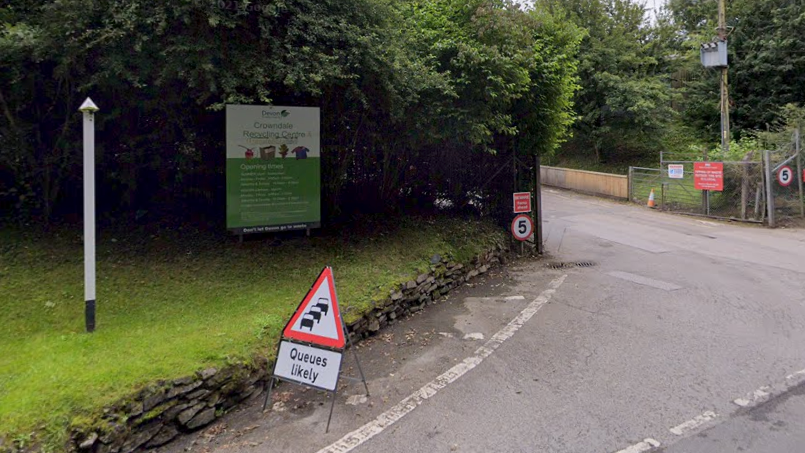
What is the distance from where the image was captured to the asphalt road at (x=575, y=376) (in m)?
4.31

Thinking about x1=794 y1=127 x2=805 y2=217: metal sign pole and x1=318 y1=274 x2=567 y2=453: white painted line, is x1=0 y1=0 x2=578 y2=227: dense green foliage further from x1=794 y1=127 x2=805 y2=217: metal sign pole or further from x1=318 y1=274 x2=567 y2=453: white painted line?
x1=794 y1=127 x2=805 y2=217: metal sign pole

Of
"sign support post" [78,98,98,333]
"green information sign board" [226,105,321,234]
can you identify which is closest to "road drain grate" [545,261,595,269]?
"green information sign board" [226,105,321,234]

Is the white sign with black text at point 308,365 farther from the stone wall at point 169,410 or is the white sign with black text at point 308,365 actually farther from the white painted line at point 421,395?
the white painted line at point 421,395

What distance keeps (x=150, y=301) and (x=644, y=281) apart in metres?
8.33

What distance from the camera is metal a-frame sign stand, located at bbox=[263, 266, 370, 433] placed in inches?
188

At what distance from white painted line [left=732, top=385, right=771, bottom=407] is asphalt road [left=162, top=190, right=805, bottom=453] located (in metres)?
0.02

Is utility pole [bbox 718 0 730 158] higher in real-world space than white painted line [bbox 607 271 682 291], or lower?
higher

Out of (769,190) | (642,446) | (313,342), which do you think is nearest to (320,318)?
(313,342)

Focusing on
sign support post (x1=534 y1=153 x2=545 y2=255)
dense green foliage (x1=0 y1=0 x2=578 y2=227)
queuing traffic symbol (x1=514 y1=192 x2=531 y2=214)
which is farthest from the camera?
sign support post (x1=534 y1=153 x2=545 y2=255)

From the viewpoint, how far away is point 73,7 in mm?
6266

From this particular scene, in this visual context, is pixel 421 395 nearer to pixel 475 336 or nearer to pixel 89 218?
pixel 475 336

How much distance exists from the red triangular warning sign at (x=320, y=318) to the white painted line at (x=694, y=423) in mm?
2954

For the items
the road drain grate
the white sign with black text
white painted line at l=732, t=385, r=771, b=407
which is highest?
the road drain grate

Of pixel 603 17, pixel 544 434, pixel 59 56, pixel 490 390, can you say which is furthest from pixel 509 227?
pixel 603 17
